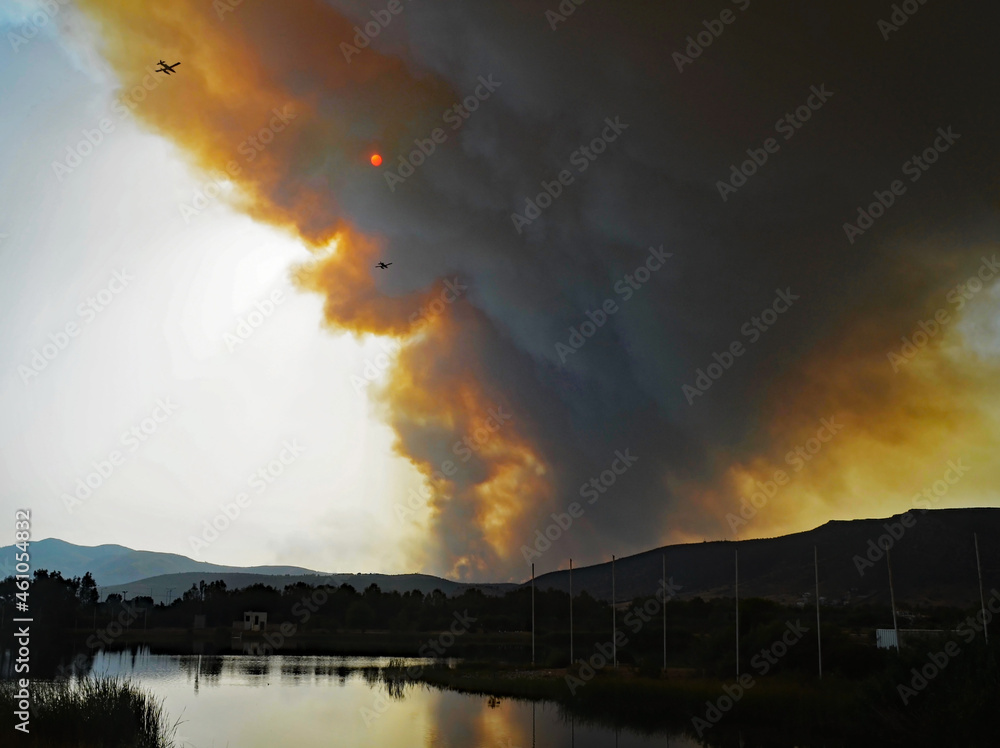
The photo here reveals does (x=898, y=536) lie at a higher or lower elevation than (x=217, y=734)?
higher

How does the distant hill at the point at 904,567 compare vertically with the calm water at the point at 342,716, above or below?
above

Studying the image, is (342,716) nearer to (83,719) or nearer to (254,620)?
(83,719)

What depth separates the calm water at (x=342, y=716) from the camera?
3225cm

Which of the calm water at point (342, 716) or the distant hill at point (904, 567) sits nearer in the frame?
the calm water at point (342, 716)

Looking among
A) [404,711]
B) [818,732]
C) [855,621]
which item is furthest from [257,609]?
[818,732]

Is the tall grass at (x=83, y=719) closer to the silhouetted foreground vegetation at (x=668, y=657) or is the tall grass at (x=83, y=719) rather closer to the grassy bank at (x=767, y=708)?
the grassy bank at (x=767, y=708)

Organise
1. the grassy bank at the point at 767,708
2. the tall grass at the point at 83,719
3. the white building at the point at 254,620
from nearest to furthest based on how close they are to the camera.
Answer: the tall grass at the point at 83,719 → the grassy bank at the point at 767,708 → the white building at the point at 254,620

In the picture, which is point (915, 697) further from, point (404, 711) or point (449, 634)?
point (449, 634)

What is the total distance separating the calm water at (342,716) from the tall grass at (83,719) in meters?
6.55

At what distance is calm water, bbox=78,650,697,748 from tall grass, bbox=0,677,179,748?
21.5 feet

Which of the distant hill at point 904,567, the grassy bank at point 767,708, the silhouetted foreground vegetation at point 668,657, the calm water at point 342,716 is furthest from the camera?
the distant hill at point 904,567

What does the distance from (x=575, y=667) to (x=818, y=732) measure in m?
25.3

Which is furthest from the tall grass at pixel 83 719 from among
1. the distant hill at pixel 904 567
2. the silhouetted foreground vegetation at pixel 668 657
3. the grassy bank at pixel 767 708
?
the distant hill at pixel 904 567

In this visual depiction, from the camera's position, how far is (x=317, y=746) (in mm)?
31953
